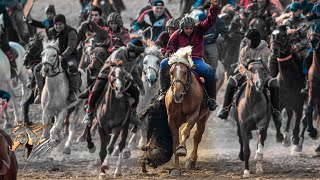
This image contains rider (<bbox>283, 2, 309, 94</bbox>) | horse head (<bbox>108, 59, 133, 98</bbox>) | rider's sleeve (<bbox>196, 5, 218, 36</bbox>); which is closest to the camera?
horse head (<bbox>108, 59, 133, 98</bbox>)

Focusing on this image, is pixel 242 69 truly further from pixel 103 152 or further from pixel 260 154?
pixel 103 152

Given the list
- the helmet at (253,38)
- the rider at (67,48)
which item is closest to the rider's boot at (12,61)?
the rider at (67,48)

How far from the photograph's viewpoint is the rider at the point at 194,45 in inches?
934

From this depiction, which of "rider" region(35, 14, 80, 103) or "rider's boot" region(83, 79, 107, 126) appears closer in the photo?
"rider's boot" region(83, 79, 107, 126)

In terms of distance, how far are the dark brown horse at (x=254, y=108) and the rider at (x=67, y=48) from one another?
4486mm

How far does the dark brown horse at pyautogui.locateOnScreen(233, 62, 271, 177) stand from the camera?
2288 cm

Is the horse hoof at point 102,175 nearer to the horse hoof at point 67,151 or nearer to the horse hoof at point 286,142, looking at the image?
the horse hoof at point 67,151

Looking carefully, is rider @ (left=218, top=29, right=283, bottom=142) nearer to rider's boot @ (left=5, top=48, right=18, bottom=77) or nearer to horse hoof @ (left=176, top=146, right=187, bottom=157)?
horse hoof @ (left=176, top=146, right=187, bottom=157)

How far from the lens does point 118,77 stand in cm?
2259

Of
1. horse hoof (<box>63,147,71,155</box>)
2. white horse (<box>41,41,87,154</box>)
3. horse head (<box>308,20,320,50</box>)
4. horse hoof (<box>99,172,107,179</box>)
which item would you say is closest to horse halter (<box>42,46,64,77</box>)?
white horse (<box>41,41,87,154</box>)

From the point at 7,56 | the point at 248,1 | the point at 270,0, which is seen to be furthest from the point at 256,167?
the point at 248,1

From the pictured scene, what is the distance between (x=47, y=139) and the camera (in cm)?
2655

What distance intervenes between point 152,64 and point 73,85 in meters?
1.73

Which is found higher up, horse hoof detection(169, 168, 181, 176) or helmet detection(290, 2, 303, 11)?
helmet detection(290, 2, 303, 11)
